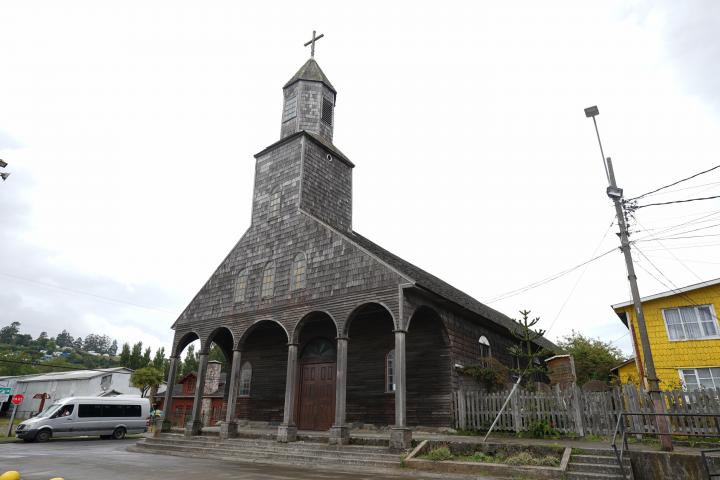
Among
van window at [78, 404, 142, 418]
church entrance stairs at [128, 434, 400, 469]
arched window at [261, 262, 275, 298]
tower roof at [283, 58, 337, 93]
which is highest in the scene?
tower roof at [283, 58, 337, 93]

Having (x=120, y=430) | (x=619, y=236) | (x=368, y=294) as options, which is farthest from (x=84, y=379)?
(x=619, y=236)

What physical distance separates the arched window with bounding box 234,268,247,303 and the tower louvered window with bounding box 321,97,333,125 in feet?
31.6

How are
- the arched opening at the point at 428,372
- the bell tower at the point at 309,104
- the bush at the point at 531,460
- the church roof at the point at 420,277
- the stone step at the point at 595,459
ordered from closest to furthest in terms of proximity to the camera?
the stone step at the point at 595,459 < the bush at the point at 531,460 < the church roof at the point at 420,277 < the arched opening at the point at 428,372 < the bell tower at the point at 309,104

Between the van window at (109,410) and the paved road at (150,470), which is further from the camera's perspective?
the van window at (109,410)

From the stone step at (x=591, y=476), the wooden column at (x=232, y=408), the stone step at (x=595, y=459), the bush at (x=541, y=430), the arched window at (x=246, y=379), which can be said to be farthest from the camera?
the arched window at (x=246, y=379)

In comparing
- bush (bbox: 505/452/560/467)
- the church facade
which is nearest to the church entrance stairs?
the church facade

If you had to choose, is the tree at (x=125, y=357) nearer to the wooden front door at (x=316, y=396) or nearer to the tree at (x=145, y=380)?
the tree at (x=145, y=380)

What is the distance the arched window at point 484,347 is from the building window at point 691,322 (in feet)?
26.3

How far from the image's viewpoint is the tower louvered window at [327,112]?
2417 cm

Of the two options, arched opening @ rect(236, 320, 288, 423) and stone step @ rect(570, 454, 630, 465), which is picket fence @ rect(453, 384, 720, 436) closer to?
stone step @ rect(570, 454, 630, 465)

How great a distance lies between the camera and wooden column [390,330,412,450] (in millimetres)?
12305

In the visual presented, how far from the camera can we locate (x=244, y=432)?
16594mm

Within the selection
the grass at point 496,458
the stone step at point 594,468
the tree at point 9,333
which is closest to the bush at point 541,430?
the grass at point 496,458

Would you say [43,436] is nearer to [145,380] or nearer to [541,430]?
[541,430]
